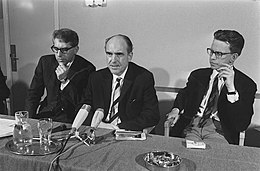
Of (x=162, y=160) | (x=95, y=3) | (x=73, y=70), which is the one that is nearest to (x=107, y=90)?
(x=73, y=70)

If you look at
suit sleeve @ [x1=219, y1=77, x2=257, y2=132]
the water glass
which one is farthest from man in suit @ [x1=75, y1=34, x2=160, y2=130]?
the water glass

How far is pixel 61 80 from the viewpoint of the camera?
307 centimetres

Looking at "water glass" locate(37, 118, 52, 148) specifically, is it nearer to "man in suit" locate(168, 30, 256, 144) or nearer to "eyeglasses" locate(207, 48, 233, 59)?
"man in suit" locate(168, 30, 256, 144)

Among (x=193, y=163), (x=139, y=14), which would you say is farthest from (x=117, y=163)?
(x=139, y=14)

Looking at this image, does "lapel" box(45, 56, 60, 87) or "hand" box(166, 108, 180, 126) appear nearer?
"hand" box(166, 108, 180, 126)

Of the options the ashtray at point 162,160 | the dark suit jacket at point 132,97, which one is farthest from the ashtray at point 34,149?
the dark suit jacket at point 132,97

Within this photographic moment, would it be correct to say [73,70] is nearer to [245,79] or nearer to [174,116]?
[174,116]

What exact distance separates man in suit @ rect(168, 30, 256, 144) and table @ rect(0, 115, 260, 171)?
3.11 feet

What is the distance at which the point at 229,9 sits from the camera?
2.70 meters

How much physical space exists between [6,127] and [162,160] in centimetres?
101

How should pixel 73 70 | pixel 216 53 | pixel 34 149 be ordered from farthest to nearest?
pixel 73 70
pixel 216 53
pixel 34 149

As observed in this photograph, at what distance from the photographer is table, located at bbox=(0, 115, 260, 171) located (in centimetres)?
139

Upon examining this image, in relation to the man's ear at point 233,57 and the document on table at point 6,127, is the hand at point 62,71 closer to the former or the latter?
the document on table at point 6,127

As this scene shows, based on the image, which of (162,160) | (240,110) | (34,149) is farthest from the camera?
(240,110)
